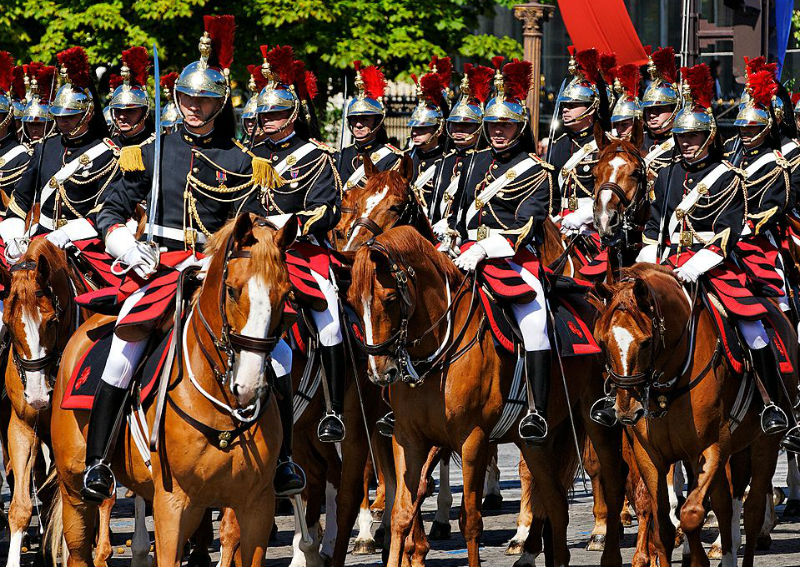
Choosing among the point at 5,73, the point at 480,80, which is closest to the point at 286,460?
the point at 480,80

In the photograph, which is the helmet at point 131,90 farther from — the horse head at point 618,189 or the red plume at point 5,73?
the horse head at point 618,189

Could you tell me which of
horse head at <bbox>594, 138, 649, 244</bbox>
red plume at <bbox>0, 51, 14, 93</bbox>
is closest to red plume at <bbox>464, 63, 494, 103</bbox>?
horse head at <bbox>594, 138, 649, 244</bbox>

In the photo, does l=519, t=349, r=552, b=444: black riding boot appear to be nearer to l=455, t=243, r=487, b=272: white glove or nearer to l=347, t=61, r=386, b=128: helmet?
l=455, t=243, r=487, b=272: white glove

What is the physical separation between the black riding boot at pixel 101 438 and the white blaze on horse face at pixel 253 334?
1.25 meters

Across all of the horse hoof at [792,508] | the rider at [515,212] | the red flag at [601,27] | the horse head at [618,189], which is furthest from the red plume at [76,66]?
the red flag at [601,27]

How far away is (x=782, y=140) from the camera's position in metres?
14.1

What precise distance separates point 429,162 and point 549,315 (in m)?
4.47

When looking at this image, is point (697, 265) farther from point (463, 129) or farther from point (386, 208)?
point (463, 129)

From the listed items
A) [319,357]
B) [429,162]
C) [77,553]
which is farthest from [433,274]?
[429,162]

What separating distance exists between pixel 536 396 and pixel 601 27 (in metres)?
8.47

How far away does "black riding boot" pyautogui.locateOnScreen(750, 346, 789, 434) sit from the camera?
1066 cm

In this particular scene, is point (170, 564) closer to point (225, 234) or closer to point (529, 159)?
point (225, 234)

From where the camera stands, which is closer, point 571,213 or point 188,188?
point 188,188

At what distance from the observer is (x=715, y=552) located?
1172 cm
